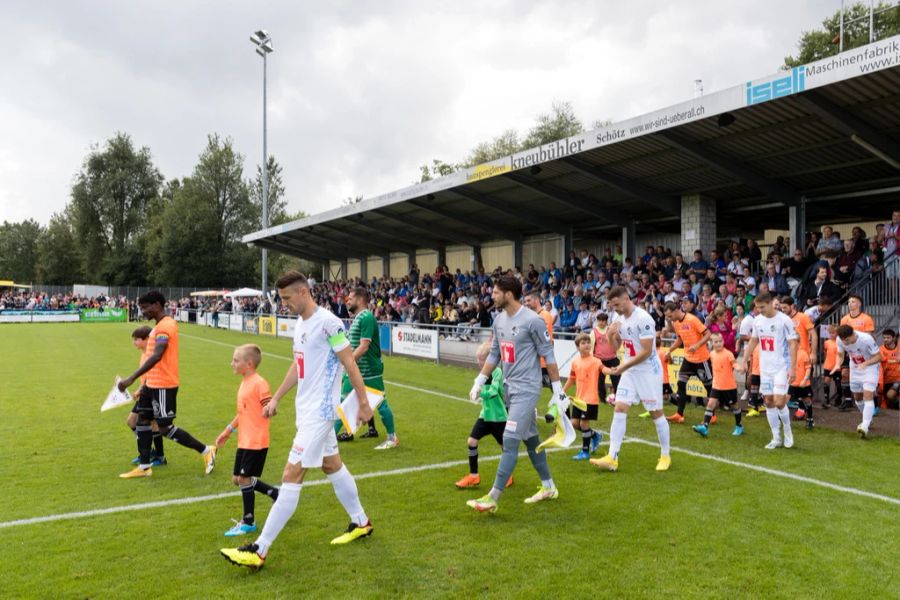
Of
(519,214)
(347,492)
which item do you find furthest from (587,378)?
(519,214)

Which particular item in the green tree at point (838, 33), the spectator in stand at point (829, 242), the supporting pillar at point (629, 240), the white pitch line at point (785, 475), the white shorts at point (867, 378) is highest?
the green tree at point (838, 33)

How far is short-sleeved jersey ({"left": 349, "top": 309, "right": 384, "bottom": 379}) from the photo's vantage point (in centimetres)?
804

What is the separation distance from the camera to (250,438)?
5.07m

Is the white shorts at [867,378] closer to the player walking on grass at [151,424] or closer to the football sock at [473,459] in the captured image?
the football sock at [473,459]

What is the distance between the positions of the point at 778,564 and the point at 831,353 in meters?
8.09

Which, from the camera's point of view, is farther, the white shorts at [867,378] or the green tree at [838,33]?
the green tree at [838,33]

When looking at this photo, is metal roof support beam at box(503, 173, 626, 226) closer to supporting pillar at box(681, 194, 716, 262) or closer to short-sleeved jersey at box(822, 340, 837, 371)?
supporting pillar at box(681, 194, 716, 262)

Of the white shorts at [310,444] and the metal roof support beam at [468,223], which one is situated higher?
the metal roof support beam at [468,223]

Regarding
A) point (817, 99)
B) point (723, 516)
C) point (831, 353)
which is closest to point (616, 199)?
point (817, 99)

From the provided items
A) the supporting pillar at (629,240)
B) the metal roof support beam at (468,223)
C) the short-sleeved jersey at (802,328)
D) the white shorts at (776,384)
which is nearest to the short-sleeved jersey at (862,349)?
the short-sleeved jersey at (802,328)

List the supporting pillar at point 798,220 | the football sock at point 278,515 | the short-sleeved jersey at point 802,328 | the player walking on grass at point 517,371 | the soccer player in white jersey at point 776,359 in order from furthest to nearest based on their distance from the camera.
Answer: the supporting pillar at point 798,220 < the short-sleeved jersey at point 802,328 < the soccer player in white jersey at point 776,359 < the player walking on grass at point 517,371 < the football sock at point 278,515

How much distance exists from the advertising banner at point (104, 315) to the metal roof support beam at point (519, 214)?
36.7 m

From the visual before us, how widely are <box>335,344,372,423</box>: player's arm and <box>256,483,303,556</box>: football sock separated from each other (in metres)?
0.71

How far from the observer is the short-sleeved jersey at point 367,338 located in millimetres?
8039
